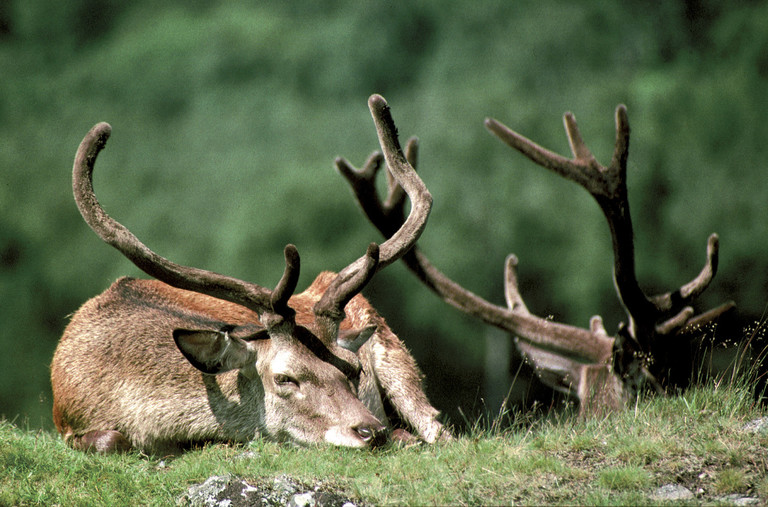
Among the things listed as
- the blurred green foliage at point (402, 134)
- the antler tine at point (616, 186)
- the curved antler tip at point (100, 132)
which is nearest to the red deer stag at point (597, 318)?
the antler tine at point (616, 186)


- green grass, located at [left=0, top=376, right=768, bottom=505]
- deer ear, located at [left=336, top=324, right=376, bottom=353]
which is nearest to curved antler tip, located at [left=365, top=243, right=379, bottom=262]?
deer ear, located at [left=336, top=324, right=376, bottom=353]

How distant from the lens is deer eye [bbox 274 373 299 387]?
568cm

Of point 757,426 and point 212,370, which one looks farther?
point 212,370

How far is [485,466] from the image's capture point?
16.1 ft

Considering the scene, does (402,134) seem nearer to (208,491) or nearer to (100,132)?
(100,132)

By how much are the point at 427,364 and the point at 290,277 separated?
14933mm

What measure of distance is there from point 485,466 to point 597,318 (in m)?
4.39

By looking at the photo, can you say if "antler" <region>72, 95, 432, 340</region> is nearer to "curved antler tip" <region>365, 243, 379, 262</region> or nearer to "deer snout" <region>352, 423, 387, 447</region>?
"curved antler tip" <region>365, 243, 379, 262</region>

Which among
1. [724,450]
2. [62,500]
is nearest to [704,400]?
[724,450]

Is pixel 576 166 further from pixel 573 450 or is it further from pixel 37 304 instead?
pixel 37 304

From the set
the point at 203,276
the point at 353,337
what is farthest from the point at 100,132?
the point at 353,337

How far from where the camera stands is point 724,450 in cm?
486

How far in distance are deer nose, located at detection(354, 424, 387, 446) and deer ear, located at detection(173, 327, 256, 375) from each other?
2.75ft

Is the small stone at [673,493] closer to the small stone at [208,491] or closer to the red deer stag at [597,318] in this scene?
the small stone at [208,491]
